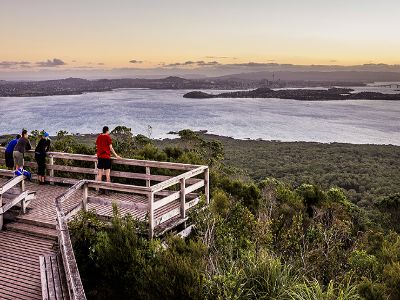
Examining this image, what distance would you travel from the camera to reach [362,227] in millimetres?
20641

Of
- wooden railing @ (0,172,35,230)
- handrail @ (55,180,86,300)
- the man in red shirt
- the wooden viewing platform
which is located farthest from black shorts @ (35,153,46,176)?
handrail @ (55,180,86,300)

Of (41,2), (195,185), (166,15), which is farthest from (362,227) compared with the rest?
(166,15)

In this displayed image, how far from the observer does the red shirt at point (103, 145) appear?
1064 cm

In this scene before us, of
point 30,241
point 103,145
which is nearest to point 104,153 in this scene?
point 103,145

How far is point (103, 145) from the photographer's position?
10.8m

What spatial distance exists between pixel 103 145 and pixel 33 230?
3.05 m

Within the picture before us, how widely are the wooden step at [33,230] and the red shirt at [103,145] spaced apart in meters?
2.75

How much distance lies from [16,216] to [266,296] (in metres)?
6.06

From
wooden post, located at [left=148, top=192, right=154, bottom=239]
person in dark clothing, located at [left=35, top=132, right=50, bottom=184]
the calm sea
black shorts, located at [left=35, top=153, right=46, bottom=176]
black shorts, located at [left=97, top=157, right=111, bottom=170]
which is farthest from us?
the calm sea

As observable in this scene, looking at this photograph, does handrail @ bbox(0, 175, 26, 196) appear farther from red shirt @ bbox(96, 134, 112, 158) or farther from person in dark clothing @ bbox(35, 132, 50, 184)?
person in dark clothing @ bbox(35, 132, 50, 184)

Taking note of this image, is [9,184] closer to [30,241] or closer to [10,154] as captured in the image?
[30,241]

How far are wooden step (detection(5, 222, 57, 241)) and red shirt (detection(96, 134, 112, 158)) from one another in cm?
275

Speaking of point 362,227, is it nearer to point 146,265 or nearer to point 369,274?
point 369,274

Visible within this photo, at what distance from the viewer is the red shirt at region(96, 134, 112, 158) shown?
1064 cm
